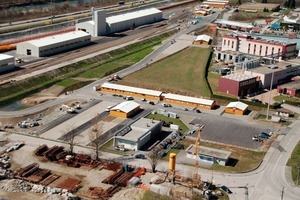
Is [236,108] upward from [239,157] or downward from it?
upward

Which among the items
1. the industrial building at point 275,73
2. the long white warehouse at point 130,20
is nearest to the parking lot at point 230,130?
the industrial building at point 275,73

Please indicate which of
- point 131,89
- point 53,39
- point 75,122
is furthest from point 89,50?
point 75,122

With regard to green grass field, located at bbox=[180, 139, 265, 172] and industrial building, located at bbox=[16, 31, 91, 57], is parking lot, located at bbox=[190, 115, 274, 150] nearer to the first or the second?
green grass field, located at bbox=[180, 139, 265, 172]

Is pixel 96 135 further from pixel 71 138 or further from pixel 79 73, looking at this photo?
pixel 79 73

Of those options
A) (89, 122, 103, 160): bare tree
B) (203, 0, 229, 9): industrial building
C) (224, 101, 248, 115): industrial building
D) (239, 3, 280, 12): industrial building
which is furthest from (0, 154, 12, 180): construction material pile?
(203, 0, 229, 9): industrial building

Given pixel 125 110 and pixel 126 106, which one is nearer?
pixel 125 110

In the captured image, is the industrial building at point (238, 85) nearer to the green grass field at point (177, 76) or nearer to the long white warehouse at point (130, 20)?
the green grass field at point (177, 76)
